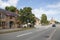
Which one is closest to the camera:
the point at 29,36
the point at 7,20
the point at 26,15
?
the point at 29,36

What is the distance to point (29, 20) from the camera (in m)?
90.1

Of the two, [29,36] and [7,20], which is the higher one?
[7,20]

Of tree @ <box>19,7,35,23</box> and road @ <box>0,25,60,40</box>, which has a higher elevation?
tree @ <box>19,7,35,23</box>

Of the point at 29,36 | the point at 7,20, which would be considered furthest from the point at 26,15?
the point at 29,36

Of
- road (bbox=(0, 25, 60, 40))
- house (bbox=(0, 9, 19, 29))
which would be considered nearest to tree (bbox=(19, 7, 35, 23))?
house (bbox=(0, 9, 19, 29))

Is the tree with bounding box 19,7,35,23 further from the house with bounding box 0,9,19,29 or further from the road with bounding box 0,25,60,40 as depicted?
the road with bounding box 0,25,60,40

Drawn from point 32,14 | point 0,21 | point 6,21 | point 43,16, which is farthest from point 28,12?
point 43,16

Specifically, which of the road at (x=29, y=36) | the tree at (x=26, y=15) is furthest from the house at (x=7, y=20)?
the road at (x=29, y=36)

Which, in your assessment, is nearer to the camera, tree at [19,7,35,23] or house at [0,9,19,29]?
house at [0,9,19,29]

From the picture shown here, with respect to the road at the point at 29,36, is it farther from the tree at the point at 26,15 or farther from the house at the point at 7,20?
the tree at the point at 26,15

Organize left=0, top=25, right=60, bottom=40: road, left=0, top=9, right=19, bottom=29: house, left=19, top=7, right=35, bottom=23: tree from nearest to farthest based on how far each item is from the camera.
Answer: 1. left=0, top=25, right=60, bottom=40: road
2. left=0, top=9, right=19, bottom=29: house
3. left=19, top=7, right=35, bottom=23: tree

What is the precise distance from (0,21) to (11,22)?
43.4 feet

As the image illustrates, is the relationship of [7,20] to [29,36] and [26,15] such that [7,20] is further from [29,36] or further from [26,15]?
[29,36]

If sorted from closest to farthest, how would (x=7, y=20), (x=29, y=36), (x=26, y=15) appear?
(x=29, y=36) < (x=7, y=20) < (x=26, y=15)
